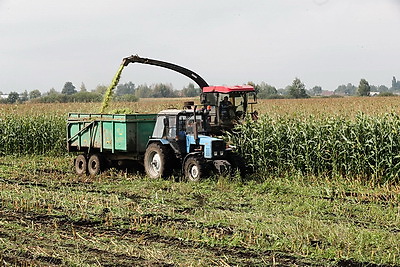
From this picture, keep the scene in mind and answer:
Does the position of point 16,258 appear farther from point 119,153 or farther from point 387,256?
point 119,153

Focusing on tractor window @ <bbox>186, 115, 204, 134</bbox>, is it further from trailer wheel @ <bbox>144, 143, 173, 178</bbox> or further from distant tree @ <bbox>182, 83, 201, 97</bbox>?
distant tree @ <bbox>182, 83, 201, 97</bbox>

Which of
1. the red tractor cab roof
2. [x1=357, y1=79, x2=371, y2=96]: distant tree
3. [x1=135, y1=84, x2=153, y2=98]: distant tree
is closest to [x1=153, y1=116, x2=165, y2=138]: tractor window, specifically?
the red tractor cab roof

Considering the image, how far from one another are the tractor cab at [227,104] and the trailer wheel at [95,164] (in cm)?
338

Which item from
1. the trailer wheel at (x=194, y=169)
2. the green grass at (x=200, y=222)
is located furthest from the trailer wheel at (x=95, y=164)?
the trailer wheel at (x=194, y=169)

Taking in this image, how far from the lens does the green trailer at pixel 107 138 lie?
14234 mm

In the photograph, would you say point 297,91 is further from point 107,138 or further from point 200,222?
point 200,222

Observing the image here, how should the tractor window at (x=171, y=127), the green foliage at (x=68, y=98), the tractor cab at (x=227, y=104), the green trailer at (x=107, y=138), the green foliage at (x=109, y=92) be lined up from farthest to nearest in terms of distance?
the green foliage at (x=68, y=98)
the green foliage at (x=109, y=92)
the tractor cab at (x=227, y=104)
the green trailer at (x=107, y=138)
the tractor window at (x=171, y=127)

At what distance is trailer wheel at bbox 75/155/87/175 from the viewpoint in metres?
15.5

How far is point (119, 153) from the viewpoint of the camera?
1477cm

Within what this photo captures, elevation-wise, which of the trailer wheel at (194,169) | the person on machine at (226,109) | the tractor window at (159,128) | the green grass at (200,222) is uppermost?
the person on machine at (226,109)

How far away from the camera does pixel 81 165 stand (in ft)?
51.9

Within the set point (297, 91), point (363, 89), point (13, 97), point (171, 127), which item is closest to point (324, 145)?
point (171, 127)

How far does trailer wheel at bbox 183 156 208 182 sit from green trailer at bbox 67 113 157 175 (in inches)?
74.3

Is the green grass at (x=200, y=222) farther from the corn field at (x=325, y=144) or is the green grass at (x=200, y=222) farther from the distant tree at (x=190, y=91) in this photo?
the distant tree at (x=190, y=91)
